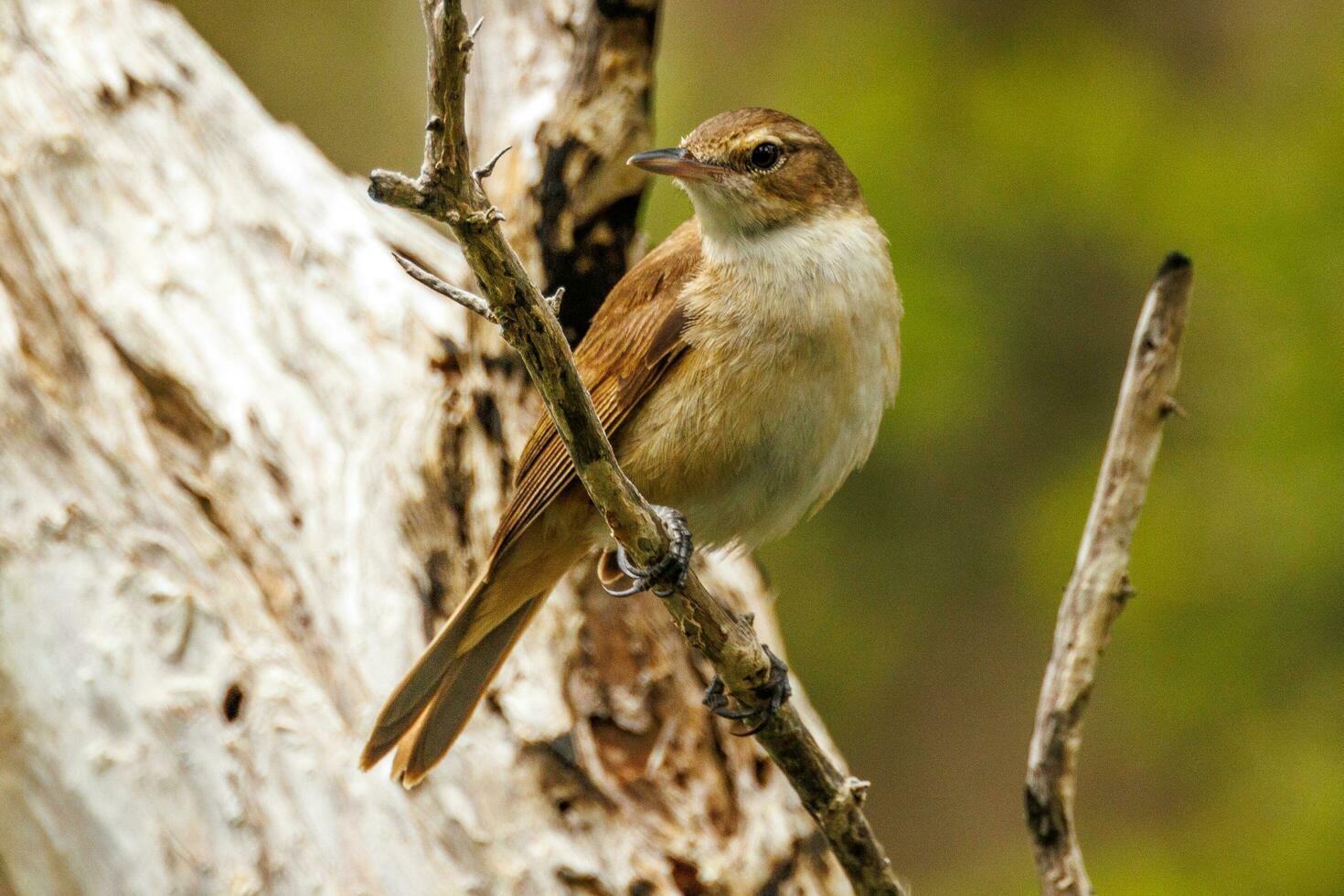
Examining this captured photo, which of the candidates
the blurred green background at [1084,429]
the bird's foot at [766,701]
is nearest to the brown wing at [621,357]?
the bird's foot at [766,701]

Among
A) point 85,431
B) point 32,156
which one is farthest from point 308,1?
point 85,431

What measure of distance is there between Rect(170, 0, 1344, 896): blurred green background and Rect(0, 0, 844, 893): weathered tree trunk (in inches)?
67.2

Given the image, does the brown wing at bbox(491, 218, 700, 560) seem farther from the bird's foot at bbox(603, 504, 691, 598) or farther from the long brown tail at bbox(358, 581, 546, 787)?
the bird's foot at bbox(603, 504, 691, 598)

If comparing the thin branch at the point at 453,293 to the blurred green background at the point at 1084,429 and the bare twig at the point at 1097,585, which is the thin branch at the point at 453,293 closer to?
the bare twig at the point at 1097,585

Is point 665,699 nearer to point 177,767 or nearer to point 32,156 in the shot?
point 177,767

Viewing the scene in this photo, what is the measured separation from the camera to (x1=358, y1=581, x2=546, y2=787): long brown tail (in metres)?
3.47

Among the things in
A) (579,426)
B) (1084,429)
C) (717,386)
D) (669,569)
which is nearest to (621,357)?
(717,386)

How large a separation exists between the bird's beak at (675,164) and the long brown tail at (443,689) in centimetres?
107

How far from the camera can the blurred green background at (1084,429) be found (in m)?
A: 5.20

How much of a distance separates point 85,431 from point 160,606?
0.59 m

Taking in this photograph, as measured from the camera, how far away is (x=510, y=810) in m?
3.70

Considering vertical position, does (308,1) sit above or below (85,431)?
above

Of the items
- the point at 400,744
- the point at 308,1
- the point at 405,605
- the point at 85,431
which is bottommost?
the point at 400,744

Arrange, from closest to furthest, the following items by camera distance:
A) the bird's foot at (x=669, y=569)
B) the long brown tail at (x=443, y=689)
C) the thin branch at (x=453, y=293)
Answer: the thin branch at (x=453, y=293)
the bird's foot at (x=669, y=569)
the long brown tail at (x=443, y=689)
